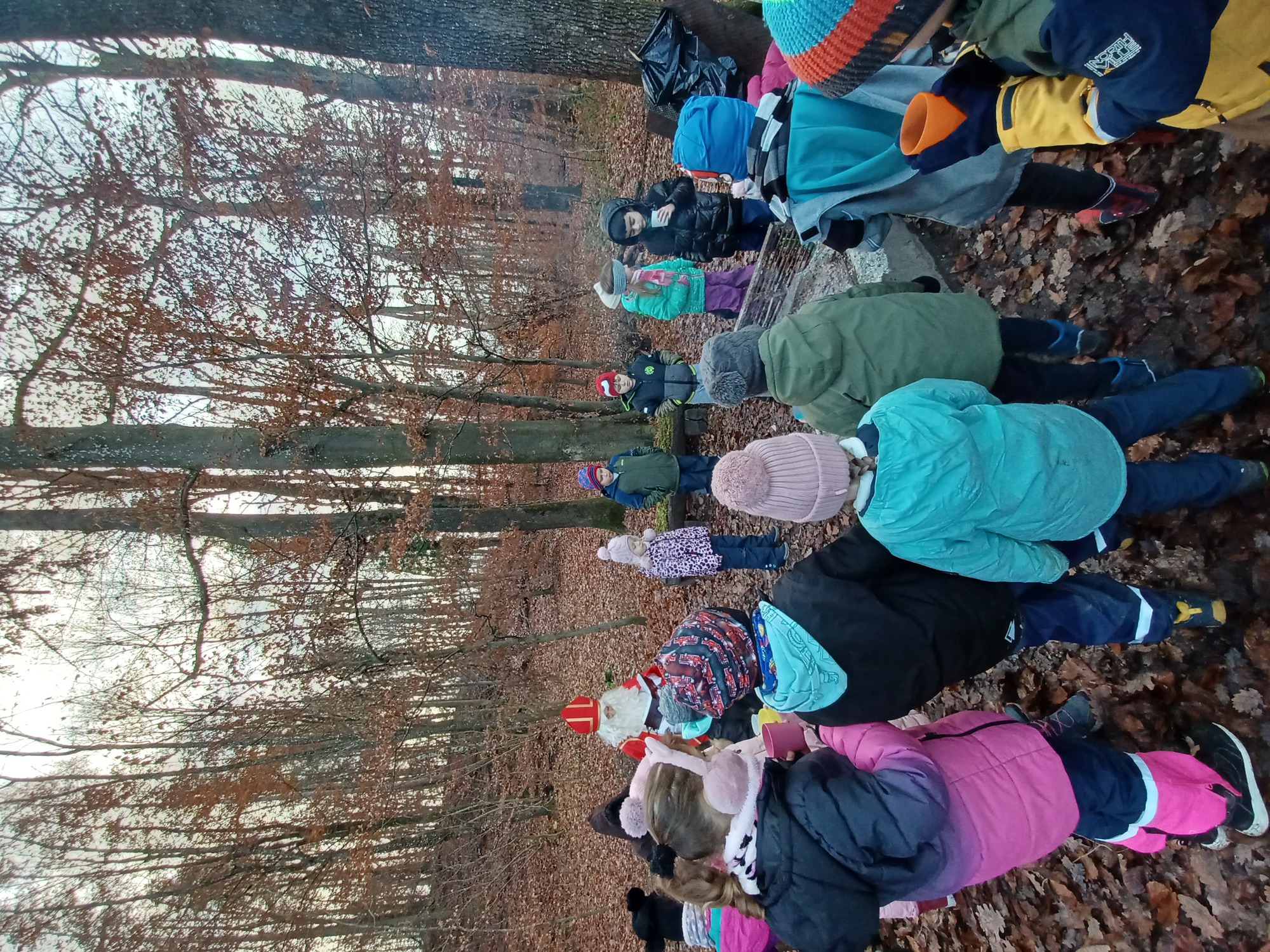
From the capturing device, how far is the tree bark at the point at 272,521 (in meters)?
4.95

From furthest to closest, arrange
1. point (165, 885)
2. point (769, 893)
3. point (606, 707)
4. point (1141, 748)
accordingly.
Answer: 1. point (165, 885)
2. point (606, 707)
3. point (1141, 748)
4. point (769, 893)

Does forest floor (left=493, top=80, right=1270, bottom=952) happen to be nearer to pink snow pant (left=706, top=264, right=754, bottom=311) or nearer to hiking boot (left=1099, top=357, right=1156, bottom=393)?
hiking boot (left=1099, top=357, right=1156, bottom=393)

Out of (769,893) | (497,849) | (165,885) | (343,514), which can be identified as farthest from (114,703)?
(769,893)

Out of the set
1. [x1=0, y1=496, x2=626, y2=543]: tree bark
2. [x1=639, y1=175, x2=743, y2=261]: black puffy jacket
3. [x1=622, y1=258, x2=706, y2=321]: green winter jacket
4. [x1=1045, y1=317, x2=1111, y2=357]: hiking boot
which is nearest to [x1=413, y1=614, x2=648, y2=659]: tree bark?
[x1=0, y1=496, x2=626, y2=543]: tree bark

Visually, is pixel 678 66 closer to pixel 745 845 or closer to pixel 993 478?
pixel 993 478

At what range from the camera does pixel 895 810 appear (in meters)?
2.14

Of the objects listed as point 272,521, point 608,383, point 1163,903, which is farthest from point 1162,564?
point 272,521

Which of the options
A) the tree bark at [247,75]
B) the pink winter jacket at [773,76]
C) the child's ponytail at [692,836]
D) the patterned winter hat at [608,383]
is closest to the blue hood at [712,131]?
the pink winter jacket at [773,76]

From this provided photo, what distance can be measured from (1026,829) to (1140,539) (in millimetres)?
1606

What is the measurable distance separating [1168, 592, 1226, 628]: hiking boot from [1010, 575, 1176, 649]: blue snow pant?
3 cm

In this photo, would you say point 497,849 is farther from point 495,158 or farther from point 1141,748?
point 495,158

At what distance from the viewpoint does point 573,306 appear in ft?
33.1

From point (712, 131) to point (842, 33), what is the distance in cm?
214

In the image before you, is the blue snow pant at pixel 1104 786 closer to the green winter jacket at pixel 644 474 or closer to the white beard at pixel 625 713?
the white beard at pixel 625 713
